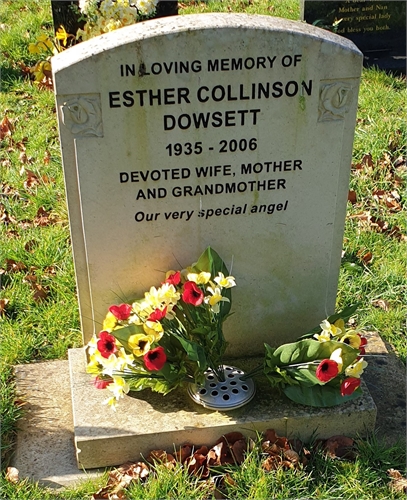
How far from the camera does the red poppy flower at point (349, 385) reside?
2936 millimetres

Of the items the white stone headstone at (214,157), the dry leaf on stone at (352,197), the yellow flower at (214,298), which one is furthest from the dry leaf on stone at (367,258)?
the yellow flower at (214,298)

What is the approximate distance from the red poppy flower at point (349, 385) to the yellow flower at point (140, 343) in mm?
840

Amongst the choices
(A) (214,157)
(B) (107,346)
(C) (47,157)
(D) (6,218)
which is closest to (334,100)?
(A) (214,157)

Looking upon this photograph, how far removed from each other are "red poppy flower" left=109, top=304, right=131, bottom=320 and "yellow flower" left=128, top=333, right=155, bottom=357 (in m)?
0.11

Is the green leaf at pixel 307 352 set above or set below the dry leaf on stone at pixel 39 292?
above

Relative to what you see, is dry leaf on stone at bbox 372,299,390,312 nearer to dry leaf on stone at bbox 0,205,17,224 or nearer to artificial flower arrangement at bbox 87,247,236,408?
artificial flower arrangement at bbox 87,247,236,408

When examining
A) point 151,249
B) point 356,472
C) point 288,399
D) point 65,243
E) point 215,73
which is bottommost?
point 356,472

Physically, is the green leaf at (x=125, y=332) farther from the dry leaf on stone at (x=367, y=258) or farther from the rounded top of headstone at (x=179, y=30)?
the dry leaf on stone at (x=367, y=258)

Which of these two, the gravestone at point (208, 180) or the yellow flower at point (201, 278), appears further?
the yellow flower at point (201, 278)

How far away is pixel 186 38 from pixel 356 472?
1902 mm

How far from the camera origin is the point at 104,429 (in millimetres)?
2941

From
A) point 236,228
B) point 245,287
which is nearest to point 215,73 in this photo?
point 236,228

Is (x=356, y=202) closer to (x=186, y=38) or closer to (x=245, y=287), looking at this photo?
(x=245, y=287)

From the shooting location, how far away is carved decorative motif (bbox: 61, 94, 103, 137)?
2.64 metres
